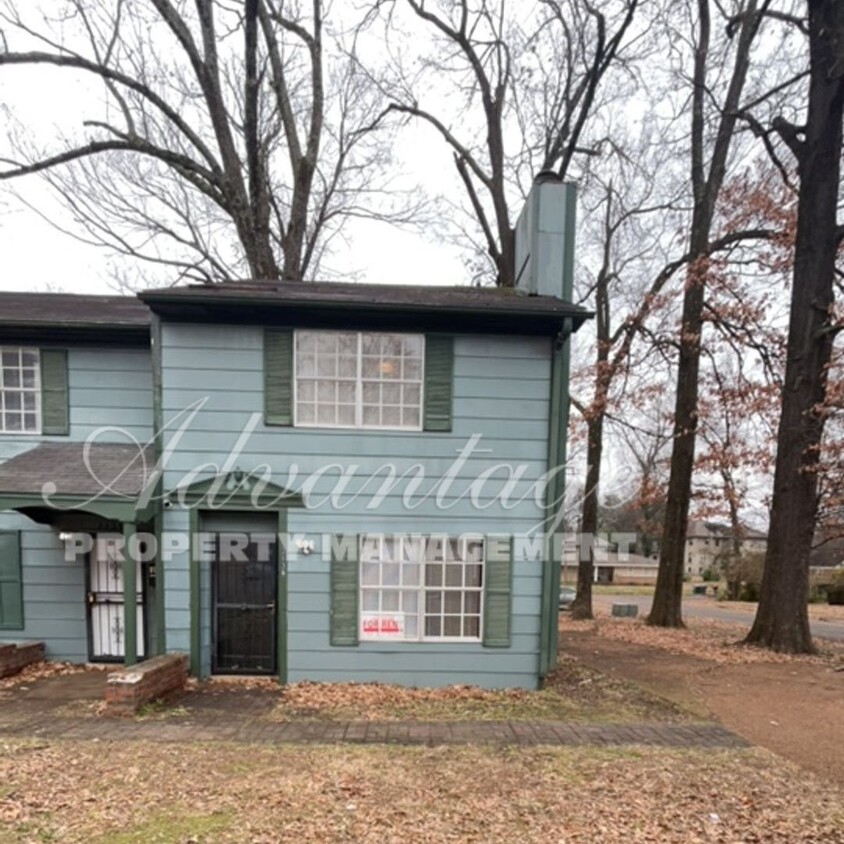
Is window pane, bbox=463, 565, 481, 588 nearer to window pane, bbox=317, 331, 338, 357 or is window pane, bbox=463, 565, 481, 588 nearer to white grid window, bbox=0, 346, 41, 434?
window pane, bbox=317, 331, 338, 357

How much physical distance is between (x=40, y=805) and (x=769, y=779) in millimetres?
5696

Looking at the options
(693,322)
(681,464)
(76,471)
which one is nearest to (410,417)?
(76,471)

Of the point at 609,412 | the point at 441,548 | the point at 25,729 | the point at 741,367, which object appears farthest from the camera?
the point at 609,412

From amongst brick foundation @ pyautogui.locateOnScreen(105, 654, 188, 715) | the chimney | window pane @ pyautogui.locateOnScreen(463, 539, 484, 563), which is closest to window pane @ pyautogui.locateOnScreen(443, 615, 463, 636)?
window pane @ pyautogui.locateOnScreen(463, 539, 484, 563)

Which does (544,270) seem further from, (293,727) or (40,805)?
(40,805)

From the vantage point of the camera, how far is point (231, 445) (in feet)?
22.4

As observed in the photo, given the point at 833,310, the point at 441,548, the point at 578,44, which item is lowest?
the point at 441,548

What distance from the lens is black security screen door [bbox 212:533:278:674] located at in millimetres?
7027

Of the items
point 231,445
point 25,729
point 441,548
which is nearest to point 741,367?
point 441,548

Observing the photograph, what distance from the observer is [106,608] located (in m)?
7.62

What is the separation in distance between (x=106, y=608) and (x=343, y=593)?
370 centimetres

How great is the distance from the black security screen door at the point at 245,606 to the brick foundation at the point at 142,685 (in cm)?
70

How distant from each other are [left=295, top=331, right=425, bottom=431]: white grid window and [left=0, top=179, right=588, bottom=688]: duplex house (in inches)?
1.0

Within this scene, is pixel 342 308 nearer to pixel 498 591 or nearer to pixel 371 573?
pixel 371 573
